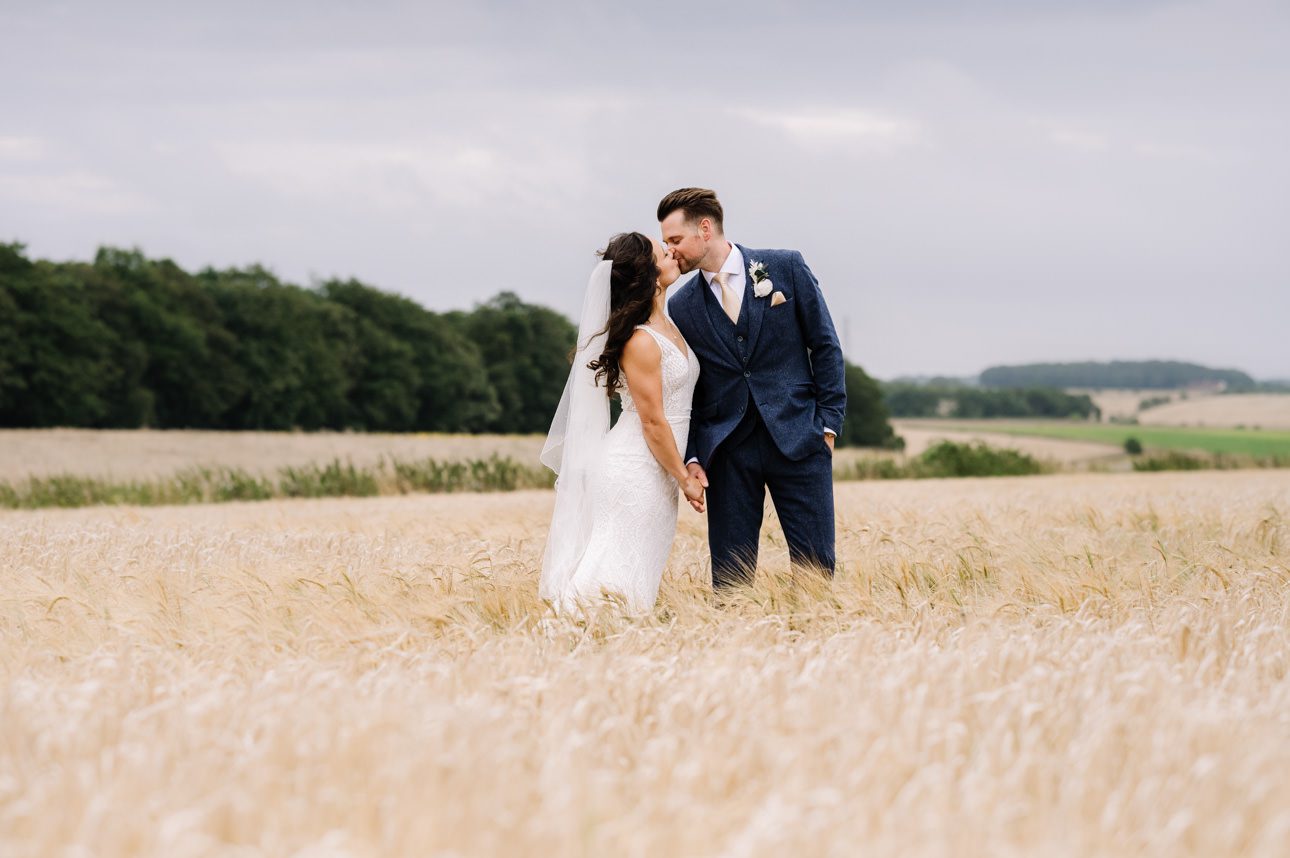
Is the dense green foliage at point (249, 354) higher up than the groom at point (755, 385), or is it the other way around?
the dense green foliage at point (249, 354)

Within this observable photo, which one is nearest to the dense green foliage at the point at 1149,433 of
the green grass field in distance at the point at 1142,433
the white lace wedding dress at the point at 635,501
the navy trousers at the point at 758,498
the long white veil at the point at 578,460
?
the green grass field in distance at the point at 1142,433

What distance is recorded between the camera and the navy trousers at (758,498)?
5633 mm

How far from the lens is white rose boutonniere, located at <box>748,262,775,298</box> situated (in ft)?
17.8

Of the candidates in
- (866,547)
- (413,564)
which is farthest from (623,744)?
(866,547)

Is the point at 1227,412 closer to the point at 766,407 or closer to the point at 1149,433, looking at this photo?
the point at 1149,433

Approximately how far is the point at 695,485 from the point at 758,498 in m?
0.46

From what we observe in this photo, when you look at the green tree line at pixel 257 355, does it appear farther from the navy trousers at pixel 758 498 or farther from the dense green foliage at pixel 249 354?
the navy trousers at pixel 758 498

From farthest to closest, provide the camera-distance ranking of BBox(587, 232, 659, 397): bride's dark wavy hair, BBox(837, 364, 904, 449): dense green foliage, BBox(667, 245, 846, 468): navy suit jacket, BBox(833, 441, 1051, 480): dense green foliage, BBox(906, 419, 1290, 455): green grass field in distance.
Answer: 1. BBox(837, 364, 904, 449): dense green foliage
2. BBox(906, 419, 1290, 455): green grass field in distance
3. BBox(833, 441, 1051, 480): dense green foliage
4. BBox(667, 245, 846, 468): navy suit jacket
5. BBox(587, 232, 659, 397): bride's dark wavy hair

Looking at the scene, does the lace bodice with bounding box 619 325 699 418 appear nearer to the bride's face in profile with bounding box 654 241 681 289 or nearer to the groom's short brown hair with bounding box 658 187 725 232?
the bride's face in profile with bounding box 654 241 681 289

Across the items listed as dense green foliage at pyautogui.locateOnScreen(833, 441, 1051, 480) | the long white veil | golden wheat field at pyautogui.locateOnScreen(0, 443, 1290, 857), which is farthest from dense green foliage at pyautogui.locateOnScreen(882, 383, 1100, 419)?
golden wheat field at pyautogui.locateOnScreen(0, 443, 1290, 857)

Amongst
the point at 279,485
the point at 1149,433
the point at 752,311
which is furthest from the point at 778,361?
the point at 1149,433

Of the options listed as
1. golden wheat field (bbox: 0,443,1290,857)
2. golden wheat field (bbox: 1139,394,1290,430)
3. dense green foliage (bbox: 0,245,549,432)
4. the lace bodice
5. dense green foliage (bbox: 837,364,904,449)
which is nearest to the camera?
golden wheat field (bbox: 0,443,1290,857)

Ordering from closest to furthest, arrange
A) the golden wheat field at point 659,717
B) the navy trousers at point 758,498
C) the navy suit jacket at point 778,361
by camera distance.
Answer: the golden wheat field at point 659,717 < the navy suit jacket at point 778,361 < the navy trousers at point 758,498

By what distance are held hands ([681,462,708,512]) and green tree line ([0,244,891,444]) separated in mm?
40944
